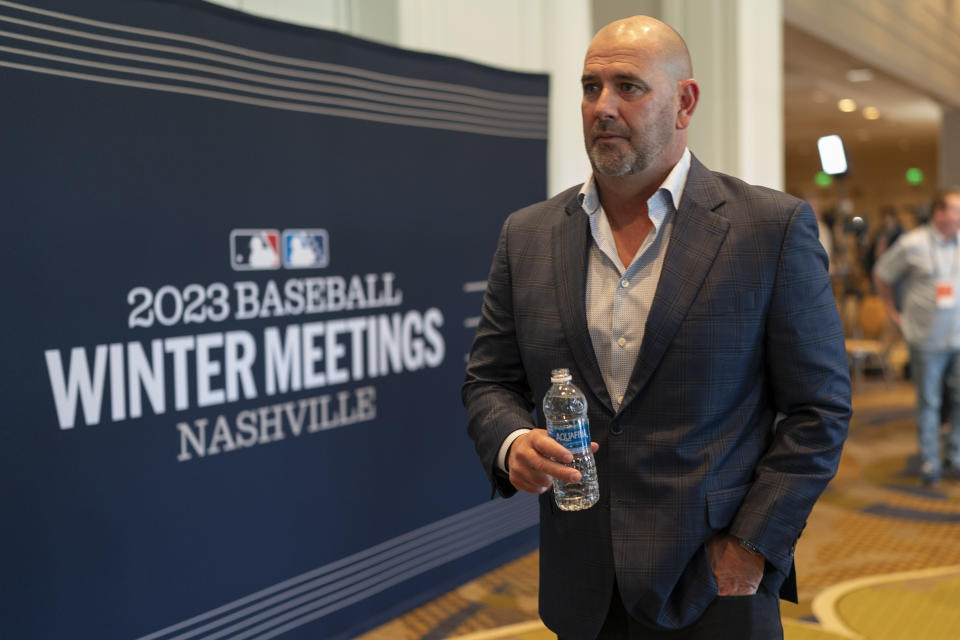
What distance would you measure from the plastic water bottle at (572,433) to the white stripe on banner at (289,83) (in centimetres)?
175

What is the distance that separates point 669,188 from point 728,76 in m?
4.82

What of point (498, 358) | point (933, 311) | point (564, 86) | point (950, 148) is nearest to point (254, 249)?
point (498, 358)

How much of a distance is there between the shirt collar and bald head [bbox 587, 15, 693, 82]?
0.17 m

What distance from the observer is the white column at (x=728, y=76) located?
20.2ft

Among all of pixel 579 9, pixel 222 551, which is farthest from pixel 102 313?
pixel 579 9

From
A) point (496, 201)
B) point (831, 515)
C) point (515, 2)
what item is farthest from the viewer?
point (831, 515)

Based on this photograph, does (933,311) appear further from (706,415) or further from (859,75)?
(859,75)

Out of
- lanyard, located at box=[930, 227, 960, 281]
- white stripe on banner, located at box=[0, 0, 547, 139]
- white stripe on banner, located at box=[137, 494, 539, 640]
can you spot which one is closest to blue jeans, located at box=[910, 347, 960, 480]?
lanyard, located at box=[930, 227, 960, 281]

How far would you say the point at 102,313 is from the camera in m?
2.69

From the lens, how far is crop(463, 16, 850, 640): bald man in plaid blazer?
1676 mm

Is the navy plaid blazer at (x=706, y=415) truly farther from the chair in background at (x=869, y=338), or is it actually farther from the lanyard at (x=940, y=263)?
the chair in background at (x=869, y=338)

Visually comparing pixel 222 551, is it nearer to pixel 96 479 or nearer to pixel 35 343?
pixel 96 479

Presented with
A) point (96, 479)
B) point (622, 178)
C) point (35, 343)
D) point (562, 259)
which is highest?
point (622, 178)

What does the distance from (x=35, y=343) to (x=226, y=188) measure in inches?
32.1
